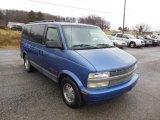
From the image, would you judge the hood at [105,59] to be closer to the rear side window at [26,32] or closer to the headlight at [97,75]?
the headlight at [97,75]

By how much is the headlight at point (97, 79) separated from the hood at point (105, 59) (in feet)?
0.33

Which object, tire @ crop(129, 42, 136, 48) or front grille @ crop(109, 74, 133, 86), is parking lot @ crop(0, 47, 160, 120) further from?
tire @ crop(129, 42, 136, 48)

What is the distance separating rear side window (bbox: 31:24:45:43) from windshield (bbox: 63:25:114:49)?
1088 millimetres

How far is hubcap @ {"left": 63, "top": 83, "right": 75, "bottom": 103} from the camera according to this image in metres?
3.75

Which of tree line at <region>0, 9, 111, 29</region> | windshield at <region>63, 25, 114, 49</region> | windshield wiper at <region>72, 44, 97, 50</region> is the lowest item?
windshield wiper at <region>72, 44, 97, 50</region>

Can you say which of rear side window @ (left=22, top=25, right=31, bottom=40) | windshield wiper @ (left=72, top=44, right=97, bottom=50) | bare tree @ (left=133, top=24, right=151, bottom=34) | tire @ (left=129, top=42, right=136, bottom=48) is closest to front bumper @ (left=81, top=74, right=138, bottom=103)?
windshield wiper @ (left=72, top=44, right=97, bottom=50)

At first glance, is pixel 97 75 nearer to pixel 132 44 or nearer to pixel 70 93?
pixel 70 93

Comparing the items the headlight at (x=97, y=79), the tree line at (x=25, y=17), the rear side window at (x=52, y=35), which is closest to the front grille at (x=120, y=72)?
the headlight at (x=97, y=79)

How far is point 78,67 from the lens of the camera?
11.1 feet

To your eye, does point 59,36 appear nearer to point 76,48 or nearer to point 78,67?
point 76,48

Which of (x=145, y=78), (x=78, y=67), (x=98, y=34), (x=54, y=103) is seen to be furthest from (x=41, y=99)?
(x=145, y=78)

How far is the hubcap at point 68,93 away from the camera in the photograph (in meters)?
3.75

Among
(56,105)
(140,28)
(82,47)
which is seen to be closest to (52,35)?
(82,47)

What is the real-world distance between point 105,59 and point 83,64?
549 millimetres
